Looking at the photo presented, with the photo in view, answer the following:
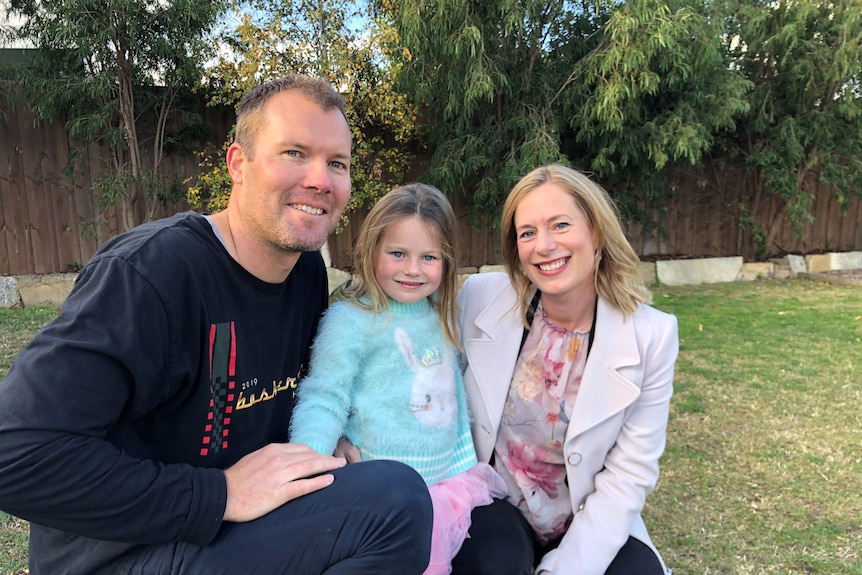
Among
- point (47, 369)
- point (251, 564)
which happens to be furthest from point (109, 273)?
point (251, 564)

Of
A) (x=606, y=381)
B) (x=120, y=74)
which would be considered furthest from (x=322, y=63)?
(x=606, y=381)

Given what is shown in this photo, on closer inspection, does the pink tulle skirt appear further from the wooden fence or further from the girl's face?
the wooden fence

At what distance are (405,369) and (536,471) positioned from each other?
61 centimetres

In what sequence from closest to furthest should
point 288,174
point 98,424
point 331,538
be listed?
point 98,424, point 331,538, point 288,174

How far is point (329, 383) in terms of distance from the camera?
1861 millimetres

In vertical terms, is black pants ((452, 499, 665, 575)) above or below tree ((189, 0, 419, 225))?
below

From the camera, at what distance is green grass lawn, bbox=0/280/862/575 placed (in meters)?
2.47

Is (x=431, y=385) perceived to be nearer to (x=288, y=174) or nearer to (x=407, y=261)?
(x=407, y=261)

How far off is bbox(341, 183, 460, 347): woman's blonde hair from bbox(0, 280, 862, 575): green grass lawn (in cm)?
146

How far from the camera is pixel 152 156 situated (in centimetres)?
677

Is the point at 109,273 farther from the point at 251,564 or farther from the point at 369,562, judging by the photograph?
the point at 369,562

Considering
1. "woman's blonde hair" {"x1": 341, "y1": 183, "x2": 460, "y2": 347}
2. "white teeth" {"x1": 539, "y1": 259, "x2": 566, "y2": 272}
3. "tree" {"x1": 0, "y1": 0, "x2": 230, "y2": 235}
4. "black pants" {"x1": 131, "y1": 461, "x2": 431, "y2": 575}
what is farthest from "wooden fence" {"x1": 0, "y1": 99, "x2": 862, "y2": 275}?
"black pants" {"x1": 131, "y1": 461, "x2": 431, "y2": 575}

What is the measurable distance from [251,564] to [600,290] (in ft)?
4.69

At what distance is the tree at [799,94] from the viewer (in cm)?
779
